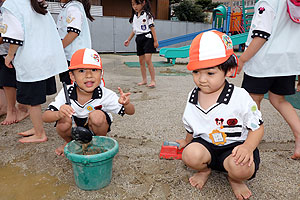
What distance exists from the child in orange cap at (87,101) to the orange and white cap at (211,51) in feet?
1.84

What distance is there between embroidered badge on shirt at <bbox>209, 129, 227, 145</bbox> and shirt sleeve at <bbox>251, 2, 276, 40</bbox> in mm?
821

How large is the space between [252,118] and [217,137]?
9.4 inches

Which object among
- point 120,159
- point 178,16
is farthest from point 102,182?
point 178,16

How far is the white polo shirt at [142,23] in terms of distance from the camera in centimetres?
397

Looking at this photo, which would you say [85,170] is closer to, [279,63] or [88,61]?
[88,61]

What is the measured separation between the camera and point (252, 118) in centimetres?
136

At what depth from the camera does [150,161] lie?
5.93 ft

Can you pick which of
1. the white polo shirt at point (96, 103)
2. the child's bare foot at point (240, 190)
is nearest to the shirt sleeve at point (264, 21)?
the child's bare foot at point (240, 190)

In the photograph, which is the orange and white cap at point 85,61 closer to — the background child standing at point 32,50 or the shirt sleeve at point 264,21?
the background child standing at point 32,50

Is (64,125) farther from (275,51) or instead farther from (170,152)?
(275,51)

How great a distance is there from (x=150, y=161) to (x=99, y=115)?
0.52 m

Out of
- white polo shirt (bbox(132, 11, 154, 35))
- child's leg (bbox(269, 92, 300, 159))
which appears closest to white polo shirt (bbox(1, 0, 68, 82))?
child's leg (bbox(269, 92, 300, 159))

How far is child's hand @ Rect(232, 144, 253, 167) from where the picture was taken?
1.26 m

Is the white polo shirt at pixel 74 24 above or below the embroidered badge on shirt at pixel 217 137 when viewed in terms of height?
above
